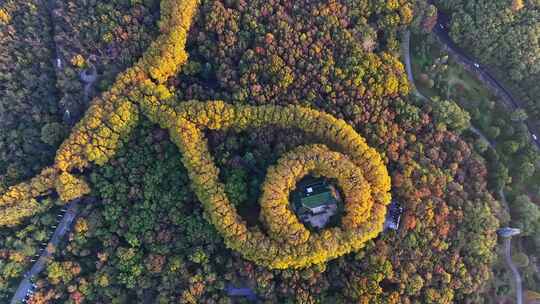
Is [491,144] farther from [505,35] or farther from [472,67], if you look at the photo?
[505,35]

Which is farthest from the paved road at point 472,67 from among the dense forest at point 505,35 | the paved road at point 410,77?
the paved road at point 410,77

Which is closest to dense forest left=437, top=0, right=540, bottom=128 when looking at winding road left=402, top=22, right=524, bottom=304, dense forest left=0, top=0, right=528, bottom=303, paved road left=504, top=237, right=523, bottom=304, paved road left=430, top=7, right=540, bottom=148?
paved road left=430, top=7, right=540, bottom=148

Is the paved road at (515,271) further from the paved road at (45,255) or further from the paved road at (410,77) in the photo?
the paved road at (45,255)

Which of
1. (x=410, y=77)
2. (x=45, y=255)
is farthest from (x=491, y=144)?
(x=45, y=255)

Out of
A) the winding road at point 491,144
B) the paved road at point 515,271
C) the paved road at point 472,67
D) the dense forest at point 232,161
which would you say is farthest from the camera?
the paved road at point 472,67

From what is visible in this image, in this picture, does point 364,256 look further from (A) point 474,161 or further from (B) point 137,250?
(B) point 137,250

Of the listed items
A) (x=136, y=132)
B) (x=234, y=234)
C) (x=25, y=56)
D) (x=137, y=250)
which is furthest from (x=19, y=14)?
(x=234, y=234)

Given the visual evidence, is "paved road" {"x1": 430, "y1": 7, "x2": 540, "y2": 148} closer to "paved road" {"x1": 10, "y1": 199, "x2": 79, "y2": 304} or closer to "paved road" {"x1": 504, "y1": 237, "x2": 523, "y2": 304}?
"paved road" {"x1": 504, "y1": 237, "x2": 523, "y2": 304}
